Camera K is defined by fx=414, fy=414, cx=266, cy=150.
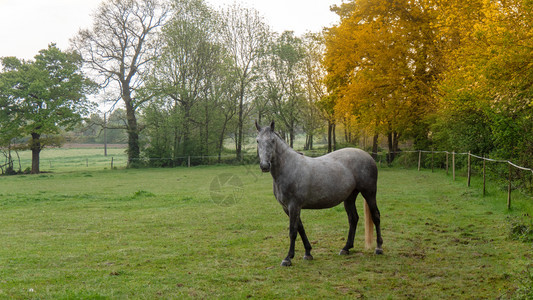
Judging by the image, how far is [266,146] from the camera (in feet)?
21.4

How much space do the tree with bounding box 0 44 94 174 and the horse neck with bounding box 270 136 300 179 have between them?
32.2m

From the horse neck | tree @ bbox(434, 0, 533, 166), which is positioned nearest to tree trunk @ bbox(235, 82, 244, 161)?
tree @ bbox(434, 0, 533, 166)

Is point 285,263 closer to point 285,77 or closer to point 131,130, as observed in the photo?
point 131,130

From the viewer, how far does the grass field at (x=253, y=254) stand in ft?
17.6

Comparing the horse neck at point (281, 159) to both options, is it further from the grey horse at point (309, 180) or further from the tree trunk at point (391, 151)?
the tree trunk at point (391, 151)

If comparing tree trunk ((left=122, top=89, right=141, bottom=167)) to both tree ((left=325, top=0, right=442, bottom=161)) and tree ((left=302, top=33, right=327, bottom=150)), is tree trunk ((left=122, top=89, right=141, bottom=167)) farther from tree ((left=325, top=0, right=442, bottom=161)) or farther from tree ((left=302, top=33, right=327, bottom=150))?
tree ((left=325, top=0, right=442, bottom=161))

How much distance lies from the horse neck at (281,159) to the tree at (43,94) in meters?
32.2

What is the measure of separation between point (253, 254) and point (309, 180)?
1.73 meters

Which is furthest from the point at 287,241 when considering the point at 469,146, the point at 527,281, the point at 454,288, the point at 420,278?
the point at 469,146

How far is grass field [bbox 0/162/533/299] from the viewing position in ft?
17.6

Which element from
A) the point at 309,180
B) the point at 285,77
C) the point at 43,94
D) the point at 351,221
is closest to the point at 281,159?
the point at 309,180

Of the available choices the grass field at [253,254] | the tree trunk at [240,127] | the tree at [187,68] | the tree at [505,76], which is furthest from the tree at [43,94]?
the tree at [505,76]

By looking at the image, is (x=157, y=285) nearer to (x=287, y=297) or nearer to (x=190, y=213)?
(x=287, y=297)

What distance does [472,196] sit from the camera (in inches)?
526
